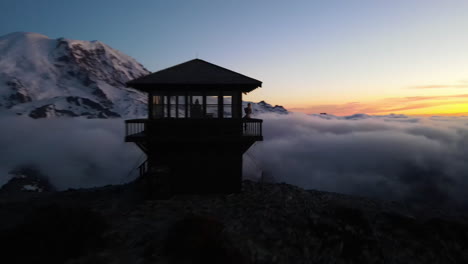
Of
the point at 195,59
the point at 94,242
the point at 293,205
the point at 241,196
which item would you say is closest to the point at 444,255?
the point at 293,205

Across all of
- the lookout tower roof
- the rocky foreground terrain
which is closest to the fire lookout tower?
the lookout tower roof

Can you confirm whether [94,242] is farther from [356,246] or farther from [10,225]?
[356,246]

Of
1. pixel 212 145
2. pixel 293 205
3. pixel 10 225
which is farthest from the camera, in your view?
pixel 212 145

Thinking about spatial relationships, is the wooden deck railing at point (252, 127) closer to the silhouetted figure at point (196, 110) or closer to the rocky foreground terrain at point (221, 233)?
the silhouetted figure at point (196, 110)

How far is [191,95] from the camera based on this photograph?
17.0m

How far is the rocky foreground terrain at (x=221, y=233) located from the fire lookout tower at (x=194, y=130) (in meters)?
1.48

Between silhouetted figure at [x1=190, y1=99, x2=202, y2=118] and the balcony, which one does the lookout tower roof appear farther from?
the balcony

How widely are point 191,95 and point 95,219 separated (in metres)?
8.96

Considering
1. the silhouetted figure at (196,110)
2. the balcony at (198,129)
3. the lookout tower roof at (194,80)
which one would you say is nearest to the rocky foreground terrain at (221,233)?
the balcony at (198,129)

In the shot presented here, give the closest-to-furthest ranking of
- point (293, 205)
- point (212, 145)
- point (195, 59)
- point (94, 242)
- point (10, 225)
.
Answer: point (94, 242), point (10, 225), point (293, 205), point (212, 145), point (195, 59)

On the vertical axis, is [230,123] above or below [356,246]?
above

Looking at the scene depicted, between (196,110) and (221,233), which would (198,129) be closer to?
(196,110)

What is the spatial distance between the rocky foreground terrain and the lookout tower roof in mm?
7215

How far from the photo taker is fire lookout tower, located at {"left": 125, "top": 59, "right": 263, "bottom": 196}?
1639cm
